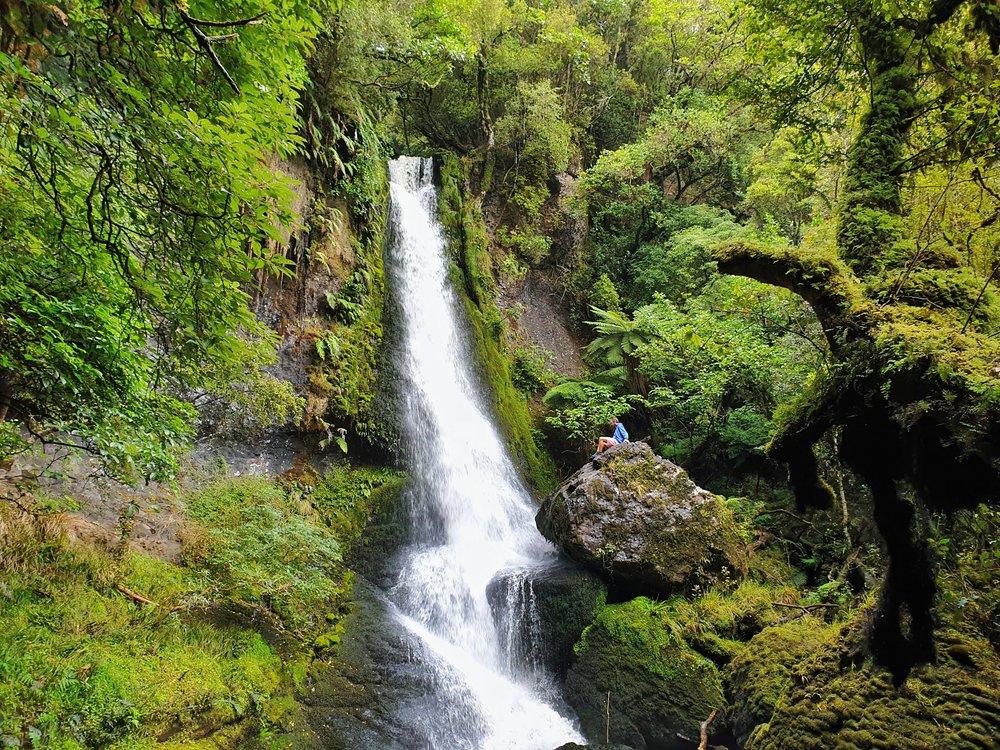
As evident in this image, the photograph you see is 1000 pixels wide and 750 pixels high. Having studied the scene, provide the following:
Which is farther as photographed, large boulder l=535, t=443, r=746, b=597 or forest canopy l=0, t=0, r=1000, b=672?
large boulder l=535, t=443, r=746, b=597

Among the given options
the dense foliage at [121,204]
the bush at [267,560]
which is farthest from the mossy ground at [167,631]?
the dense foliage at [121,204]

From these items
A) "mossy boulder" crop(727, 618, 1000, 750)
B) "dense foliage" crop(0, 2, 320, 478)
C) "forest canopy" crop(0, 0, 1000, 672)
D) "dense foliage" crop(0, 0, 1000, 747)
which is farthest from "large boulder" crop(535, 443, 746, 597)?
"dense foliage" crop(0, 2, 320, 478)

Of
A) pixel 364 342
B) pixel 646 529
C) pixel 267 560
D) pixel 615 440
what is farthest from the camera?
pixel 615 440

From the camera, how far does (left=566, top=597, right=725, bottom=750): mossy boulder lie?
21.7 feet

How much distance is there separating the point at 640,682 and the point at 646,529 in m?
2.20

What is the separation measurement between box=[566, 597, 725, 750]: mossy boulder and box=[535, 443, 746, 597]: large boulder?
1.73 feet

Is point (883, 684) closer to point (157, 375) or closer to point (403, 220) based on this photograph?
point (157, 375)

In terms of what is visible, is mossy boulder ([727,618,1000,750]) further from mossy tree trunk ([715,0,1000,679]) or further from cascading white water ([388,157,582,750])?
cascading white water ([388,157,582,750])

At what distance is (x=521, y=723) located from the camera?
7062 mm

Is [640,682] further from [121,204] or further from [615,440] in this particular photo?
[121,204]

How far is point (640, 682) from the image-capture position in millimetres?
7078

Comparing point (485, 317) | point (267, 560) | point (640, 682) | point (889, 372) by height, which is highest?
point (485, 317)

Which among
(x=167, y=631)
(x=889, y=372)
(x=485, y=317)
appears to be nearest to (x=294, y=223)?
(x=167, y=631)

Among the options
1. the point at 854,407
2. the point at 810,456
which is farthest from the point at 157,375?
the point at 810,456
